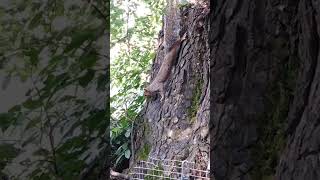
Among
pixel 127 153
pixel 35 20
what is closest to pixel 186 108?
pixel 127 153

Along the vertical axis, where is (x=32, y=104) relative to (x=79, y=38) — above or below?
below

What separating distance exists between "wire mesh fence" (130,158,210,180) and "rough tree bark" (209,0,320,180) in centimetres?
80

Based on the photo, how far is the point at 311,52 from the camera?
72 centimetres

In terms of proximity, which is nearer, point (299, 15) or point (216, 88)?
point (299, 15)

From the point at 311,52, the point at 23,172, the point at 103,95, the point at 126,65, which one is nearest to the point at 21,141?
the point at 23,172

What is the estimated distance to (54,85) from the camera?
0.91 meters

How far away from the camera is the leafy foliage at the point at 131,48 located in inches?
93.4

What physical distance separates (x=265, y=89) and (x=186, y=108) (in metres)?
1.03

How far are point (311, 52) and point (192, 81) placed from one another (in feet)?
3.67

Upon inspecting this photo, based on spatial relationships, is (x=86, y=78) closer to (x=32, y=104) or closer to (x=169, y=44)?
(x=32, y=104)

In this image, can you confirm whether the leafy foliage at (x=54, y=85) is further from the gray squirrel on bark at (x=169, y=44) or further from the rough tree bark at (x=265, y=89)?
the gray squirrel on bark at (x=169, y=44)

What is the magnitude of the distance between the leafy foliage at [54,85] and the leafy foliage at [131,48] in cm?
131

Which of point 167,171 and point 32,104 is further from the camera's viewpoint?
point 167,171

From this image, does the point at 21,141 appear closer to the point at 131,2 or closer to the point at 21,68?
the point at 21,68
